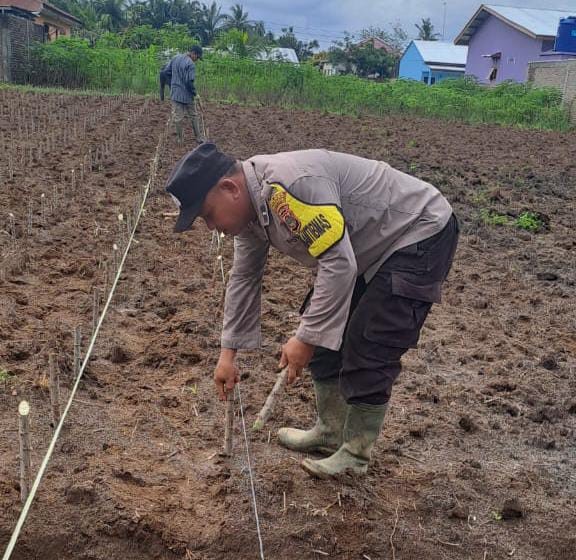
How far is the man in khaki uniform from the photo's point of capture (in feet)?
7.31

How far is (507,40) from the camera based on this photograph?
35094mm

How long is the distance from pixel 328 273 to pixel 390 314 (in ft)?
1.42

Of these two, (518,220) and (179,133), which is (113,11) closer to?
(179,133)

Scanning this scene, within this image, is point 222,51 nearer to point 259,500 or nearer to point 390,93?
point 390,93

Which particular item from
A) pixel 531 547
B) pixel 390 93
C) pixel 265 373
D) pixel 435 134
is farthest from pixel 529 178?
pixel 390 93

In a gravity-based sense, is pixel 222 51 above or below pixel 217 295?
above

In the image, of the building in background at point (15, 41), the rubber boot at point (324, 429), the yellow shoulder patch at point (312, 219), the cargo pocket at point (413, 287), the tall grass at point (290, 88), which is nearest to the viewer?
the yellow shoulder patch at point (312, 219)

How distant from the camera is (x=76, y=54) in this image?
2383 cm

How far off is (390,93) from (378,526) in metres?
22.0

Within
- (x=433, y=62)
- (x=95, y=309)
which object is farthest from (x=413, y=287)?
(x=433, y=62)

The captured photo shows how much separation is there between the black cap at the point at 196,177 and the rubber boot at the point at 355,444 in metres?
1.06

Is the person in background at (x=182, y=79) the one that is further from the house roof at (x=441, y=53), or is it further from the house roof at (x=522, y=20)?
the house roof at (x=441, y=53)

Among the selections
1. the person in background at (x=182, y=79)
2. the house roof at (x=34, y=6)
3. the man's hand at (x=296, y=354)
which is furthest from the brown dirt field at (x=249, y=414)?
the house roof at (x=34, y=6)

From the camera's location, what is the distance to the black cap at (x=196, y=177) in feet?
7.33
